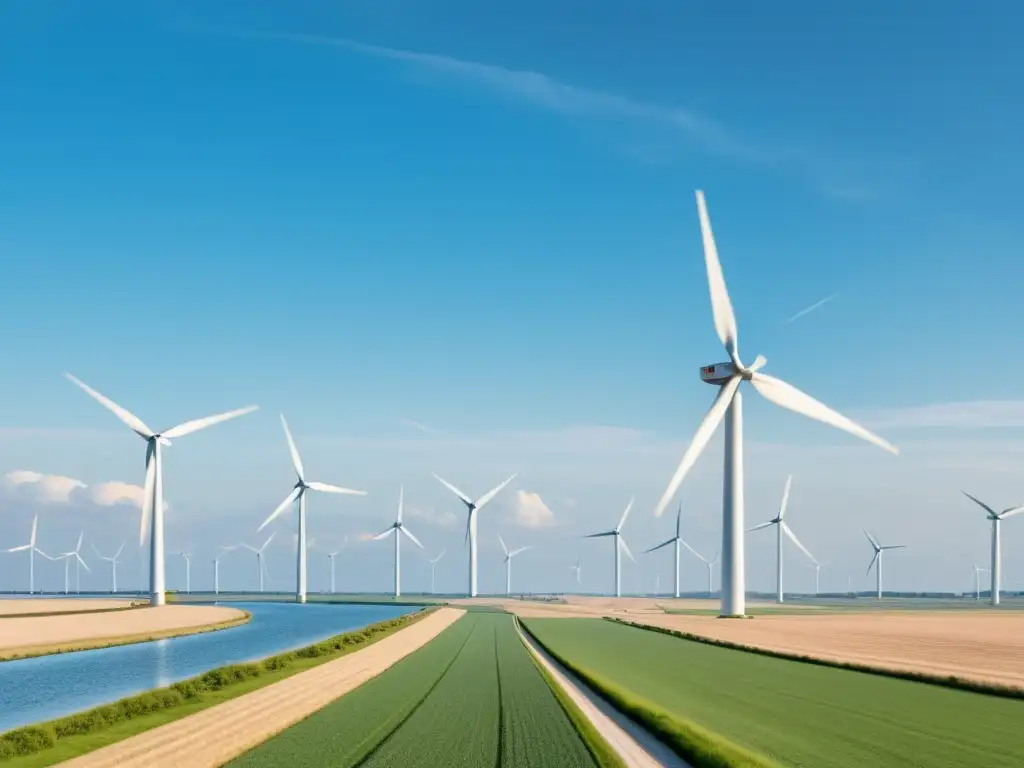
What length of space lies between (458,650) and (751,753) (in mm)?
46538

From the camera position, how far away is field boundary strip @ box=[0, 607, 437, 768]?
29078 mm

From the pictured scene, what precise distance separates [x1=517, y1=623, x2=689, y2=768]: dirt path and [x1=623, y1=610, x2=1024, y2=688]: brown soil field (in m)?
17.4

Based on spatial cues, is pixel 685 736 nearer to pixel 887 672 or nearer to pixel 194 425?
pixel 887 672

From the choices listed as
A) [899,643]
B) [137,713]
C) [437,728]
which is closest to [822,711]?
[437,728]

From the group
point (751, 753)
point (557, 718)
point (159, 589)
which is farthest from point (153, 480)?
point (751, 753)

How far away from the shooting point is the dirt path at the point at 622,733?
26.7 metres

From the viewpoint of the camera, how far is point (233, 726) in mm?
33094

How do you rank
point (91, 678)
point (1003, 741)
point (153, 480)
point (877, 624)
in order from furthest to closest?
point (153, 480)
point (877, 624)
point (91, 678)
point (1003, 741)

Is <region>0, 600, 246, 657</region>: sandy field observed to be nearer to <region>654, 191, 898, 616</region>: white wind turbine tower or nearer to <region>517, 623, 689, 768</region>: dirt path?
<region>517, 623, 689, 768</region>: dirt path

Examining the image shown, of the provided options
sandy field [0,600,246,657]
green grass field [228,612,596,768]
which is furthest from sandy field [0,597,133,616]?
green grass field [228,612,596,768]

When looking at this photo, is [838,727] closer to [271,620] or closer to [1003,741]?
[1003,741]

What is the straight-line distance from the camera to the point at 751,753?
26.0 metres

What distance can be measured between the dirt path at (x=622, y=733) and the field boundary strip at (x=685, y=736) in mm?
241

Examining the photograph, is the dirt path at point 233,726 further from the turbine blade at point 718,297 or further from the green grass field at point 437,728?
the turbine blade at point 718,297
